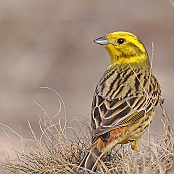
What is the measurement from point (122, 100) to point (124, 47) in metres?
0.80

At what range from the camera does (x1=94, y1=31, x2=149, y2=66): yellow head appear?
809cm

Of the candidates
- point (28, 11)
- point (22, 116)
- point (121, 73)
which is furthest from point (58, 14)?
point (121, 73)

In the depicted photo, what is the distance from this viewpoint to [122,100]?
7508 millimetres

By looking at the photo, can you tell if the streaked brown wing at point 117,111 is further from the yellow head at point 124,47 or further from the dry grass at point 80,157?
the yellow head at point 124,47

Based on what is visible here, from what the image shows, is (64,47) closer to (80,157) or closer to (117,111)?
(117,111)

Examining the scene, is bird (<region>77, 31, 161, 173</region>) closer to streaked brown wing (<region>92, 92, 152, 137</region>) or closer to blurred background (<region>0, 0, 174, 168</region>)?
streaked brown wing (<region>92, 92, 152, 137</region>)

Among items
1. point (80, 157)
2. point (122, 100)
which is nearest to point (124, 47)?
point (122, 100)

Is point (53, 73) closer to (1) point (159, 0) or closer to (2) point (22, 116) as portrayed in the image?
(2) point (22, 116)

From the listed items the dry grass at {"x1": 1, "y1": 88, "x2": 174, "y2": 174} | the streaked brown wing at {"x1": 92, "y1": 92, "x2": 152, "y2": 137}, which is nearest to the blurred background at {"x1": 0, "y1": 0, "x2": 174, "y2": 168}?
the streaked brown wing at {"x1": 92, "y1": 92, "x2": 152, "y2": 137}

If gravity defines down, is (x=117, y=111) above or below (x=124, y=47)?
below

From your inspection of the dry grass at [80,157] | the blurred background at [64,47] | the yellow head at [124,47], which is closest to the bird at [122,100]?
the yellow head at [124,47]

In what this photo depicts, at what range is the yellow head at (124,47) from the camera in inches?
319

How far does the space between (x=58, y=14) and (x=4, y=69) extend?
3.29m

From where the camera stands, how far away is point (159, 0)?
64.3 ft
